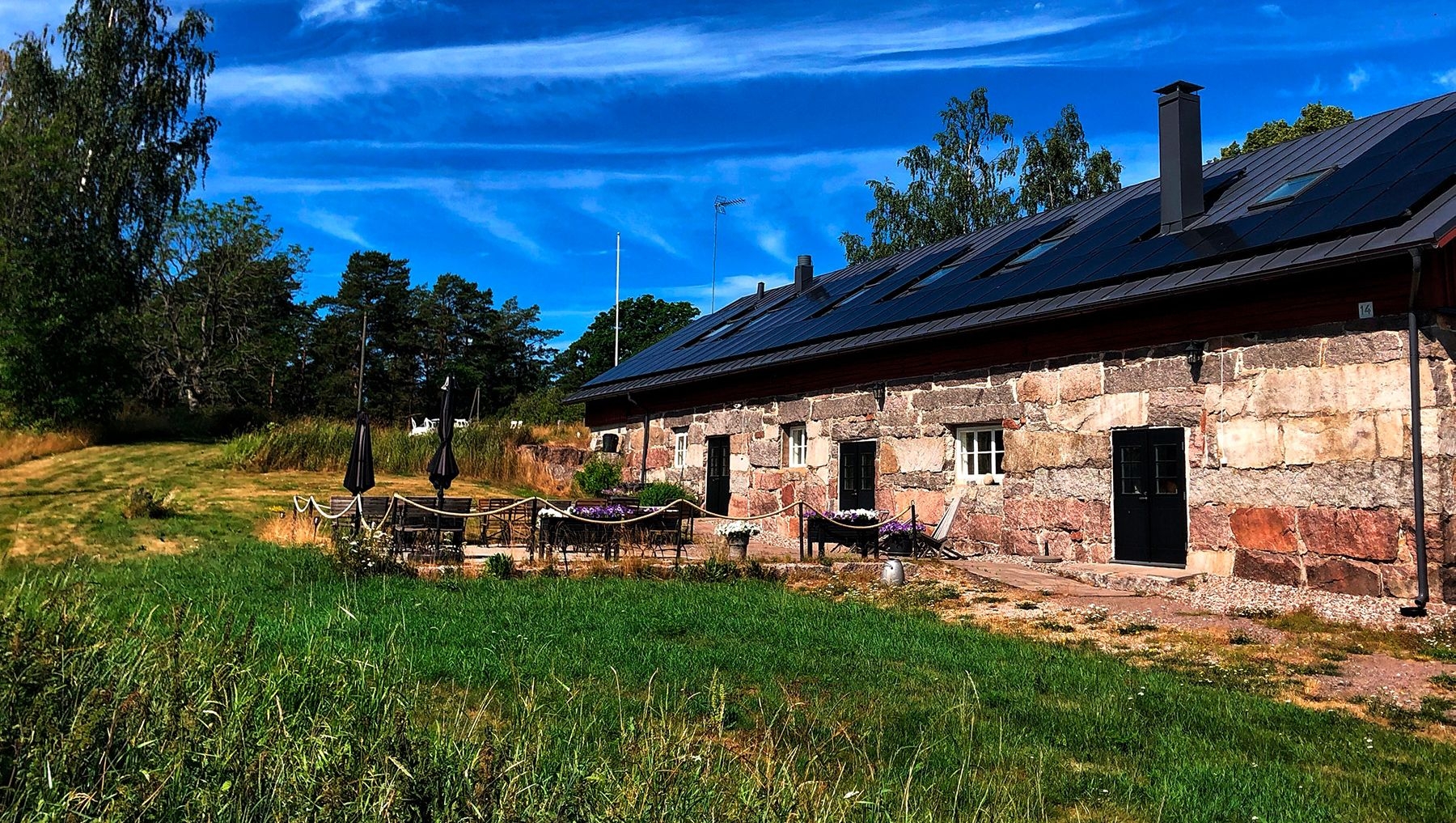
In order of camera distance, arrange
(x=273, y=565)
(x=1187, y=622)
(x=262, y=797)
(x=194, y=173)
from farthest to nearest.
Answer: (x=194, y=173) → (x=273, y=565) → (x=1187, y=622) → (x=262, y=797)

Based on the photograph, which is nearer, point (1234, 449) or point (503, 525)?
point (1234, 449)

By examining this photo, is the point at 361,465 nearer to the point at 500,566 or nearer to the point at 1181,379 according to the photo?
the point at 500,566

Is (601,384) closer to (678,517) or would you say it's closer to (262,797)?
(678,517)

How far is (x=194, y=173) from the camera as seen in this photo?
30.4 metres

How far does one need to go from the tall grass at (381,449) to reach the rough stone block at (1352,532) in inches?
686

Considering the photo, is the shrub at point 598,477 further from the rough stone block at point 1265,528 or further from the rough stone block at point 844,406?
the rough stone block at point 1265,528

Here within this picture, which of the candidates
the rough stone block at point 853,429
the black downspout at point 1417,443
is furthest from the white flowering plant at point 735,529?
the black downspout at point 1417,443

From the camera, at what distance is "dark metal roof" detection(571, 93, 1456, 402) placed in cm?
955

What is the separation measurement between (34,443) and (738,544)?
18926 mm

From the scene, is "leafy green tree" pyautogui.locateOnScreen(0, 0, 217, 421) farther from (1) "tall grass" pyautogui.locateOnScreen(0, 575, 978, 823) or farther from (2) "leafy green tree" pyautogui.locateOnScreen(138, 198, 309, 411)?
(1) "tall grass" pyautogui.locateOnScreen(0, 575, 978, 823)

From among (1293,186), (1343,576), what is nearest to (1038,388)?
(1293,186)

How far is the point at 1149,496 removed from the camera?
1103cm

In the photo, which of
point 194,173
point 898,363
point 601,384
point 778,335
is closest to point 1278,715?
point 898,363

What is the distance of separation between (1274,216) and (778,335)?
8739 mm
